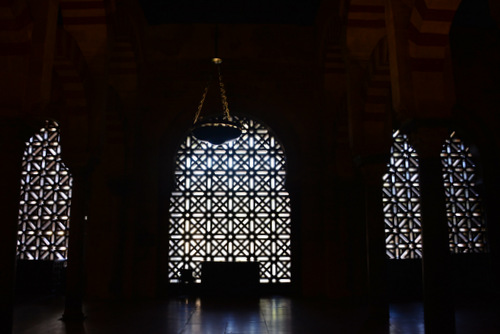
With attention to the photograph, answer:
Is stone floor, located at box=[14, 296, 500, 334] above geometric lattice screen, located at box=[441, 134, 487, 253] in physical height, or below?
below

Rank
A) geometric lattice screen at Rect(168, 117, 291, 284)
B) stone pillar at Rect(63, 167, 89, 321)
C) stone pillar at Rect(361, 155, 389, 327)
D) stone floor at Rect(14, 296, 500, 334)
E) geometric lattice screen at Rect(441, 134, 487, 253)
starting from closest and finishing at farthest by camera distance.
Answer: stone floor at Rect(14, 296, 500, 334), stone pillar at Rect(361, 155, 389, 327), stone pillar at Rect(63, 167, 89, 321), geometric lattice screen at Rect(168, 117, 291, 284), geometric lattice screen at Rect(441, 134, 487, 253)

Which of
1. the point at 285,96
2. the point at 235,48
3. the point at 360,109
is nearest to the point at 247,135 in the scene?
the point at 285,96

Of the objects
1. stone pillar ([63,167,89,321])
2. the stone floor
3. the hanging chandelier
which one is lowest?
the stone floor

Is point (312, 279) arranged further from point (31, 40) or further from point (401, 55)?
point (31, 40)

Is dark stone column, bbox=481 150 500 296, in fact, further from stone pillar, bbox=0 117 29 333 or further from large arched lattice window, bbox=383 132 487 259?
stone pillar, bbox=0 117 29 333

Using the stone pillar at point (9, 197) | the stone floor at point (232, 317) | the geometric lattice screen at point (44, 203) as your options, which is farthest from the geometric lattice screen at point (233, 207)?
the stone pillar at point (9, 197)

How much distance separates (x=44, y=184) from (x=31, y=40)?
5.79m

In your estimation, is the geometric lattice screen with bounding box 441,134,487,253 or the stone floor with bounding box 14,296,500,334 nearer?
the stone floor with bounding box 14,296,500,334

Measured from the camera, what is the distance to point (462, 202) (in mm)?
10234

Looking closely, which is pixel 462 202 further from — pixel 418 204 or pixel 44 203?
pixel 44 203

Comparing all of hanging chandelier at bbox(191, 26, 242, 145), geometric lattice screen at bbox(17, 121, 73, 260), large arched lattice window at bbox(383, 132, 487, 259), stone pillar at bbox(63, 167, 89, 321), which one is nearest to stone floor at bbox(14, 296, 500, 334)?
stone pillar at bbox(63, 167, 89, 321)

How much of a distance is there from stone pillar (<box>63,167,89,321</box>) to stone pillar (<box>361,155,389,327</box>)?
12.5ft

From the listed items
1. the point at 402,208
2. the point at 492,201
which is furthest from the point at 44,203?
the point at 492,201

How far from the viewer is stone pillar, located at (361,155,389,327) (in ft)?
20.3
